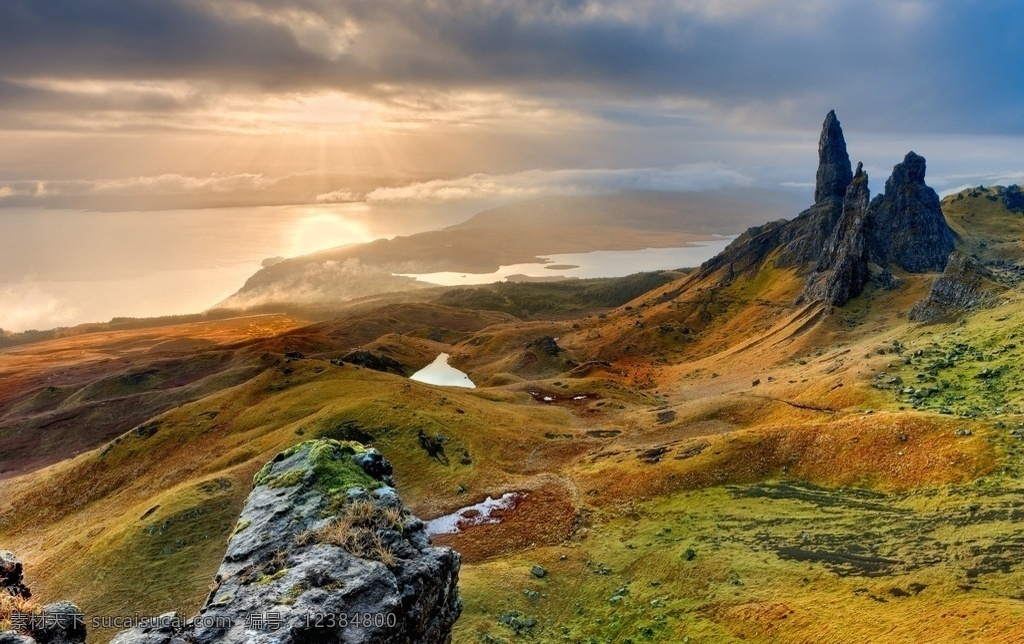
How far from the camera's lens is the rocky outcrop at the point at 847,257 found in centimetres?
12588

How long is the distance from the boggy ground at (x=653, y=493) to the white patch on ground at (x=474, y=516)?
1231 millimetres

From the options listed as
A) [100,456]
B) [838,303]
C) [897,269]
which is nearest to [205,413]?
[100,456]

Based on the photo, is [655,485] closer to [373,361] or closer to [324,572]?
[324,572]

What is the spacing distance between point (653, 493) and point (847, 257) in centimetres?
10447

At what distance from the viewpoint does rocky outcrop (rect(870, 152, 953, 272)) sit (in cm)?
17212

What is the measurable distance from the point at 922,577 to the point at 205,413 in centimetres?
8261

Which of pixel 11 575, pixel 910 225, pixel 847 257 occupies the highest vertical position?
pixel 910 225

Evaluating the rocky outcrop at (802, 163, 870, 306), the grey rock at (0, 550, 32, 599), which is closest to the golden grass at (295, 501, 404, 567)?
the grey rock at (0, 550, 32, 599)

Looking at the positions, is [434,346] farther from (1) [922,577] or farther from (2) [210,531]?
(1) [922,577]

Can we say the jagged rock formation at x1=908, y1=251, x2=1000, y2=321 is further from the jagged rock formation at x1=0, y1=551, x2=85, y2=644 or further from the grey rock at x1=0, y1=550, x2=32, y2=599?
the grey rock at x1=0, y1=550, x2=32, y2=599

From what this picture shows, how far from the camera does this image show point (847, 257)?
128 metres

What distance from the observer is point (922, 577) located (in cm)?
2948

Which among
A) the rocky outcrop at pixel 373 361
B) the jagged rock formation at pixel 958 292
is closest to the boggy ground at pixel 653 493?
the jagged rock formation at pixel 958 292

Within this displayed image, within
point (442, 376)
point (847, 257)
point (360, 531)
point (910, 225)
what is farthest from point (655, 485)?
point (910, 225)
